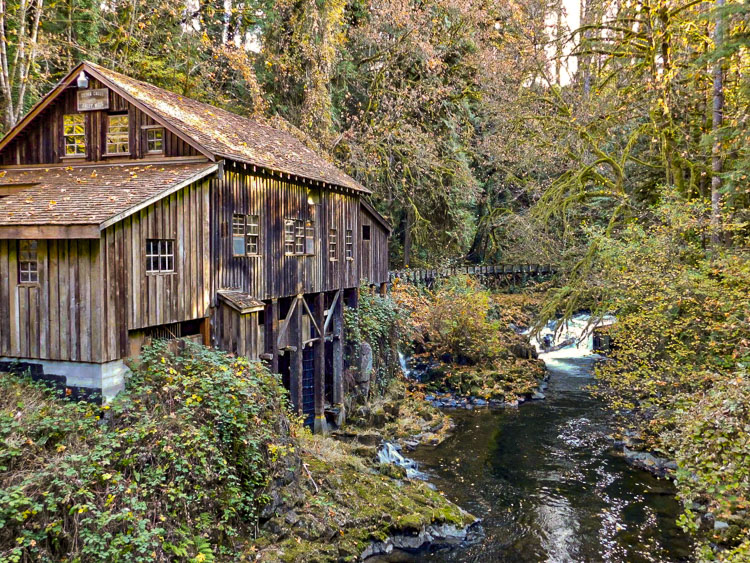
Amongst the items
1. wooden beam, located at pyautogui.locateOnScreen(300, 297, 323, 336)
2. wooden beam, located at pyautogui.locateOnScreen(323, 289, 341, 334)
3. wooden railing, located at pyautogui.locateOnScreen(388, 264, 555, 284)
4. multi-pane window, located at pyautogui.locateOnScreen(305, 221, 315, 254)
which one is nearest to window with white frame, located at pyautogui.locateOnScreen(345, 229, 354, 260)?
wooden beam, located at pyautogui.locateOnScreen(323, 289, 341, 334)

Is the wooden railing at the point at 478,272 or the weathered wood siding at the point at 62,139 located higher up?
the weathered wood siding at the point at 62,139

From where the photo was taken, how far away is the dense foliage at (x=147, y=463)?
23.4 ft

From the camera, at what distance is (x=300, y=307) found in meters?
15.5

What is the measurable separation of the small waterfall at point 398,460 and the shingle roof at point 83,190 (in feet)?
27.8

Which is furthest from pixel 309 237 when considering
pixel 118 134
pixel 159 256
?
pixel 159 256

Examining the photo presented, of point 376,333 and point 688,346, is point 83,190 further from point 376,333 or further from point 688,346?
point 688,346

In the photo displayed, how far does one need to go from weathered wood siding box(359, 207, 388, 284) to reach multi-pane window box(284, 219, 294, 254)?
4506mm

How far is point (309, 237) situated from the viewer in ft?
51.4

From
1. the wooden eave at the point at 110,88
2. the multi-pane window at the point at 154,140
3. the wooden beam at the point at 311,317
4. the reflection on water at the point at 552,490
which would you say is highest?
the wooden eave at the point at 110,88

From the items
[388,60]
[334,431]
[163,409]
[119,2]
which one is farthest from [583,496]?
[119,2]

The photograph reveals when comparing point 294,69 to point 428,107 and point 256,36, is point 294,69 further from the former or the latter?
point 428,107

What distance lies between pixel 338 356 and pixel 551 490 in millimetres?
7590

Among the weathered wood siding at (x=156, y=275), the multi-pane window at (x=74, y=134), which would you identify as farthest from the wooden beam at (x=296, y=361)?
the multi-pane window at (x=74, y=134)

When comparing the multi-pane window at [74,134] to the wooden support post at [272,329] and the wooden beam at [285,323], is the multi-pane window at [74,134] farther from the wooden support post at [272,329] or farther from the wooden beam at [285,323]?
the wooden beam at [285,323]
